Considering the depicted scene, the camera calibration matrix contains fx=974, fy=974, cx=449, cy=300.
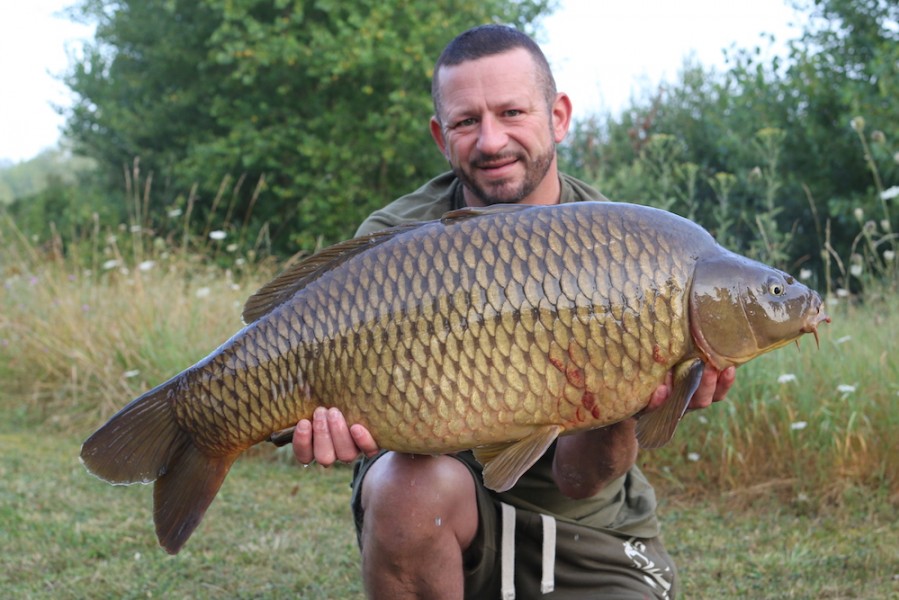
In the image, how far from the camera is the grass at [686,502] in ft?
8.75

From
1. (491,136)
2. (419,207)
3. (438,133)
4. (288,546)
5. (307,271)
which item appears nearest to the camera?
(307,271)

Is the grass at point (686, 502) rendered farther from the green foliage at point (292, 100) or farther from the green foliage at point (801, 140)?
the green foliage at point (292, 100)

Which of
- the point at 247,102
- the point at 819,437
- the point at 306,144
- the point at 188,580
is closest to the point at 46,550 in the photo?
the point at 188,580

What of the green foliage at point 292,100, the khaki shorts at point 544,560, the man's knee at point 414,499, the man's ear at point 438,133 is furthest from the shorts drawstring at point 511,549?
the green foliage at point 292,100

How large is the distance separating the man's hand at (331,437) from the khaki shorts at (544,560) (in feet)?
1.38

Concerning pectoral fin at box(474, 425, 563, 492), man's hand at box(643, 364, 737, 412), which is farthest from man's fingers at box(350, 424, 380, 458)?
man's hand at box(643, 364, 737, 412)

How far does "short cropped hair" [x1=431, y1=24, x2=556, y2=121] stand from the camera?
220cm

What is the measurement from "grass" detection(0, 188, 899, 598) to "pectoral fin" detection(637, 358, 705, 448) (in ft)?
3.94

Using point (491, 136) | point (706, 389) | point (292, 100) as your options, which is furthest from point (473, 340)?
point (292, 100)

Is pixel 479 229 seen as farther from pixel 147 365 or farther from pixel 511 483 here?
pixel 147 365

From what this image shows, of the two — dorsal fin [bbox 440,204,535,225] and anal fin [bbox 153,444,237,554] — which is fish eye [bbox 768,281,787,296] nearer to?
dorsal fin [bbox 440,204,535,225]

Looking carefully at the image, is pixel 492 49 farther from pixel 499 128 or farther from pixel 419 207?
pixel 419 207

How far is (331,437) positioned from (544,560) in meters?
0.65

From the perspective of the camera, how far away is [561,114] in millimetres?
2379
